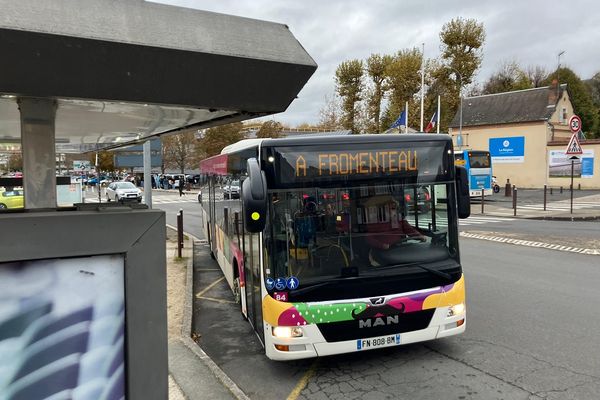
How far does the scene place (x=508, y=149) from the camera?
40.7 metres

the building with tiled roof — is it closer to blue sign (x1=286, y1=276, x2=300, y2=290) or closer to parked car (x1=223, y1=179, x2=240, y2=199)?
parked car (x1=223, y1=179, x2=240, y2=199)

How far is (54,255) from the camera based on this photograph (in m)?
2.23

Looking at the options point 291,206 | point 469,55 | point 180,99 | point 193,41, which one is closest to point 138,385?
point 180,99

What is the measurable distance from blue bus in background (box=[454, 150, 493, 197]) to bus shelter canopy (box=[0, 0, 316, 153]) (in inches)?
1146

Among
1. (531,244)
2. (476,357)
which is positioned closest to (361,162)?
(476,357)

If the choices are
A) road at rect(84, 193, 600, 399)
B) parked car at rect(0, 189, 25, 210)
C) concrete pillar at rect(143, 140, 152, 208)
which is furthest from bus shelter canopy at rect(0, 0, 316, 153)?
parked car at rect(0, 189, 25, 210)

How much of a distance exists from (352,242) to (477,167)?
88.7 feet

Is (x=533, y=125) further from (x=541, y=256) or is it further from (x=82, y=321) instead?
(x=82, y=321)

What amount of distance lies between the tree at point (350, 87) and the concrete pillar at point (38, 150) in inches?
1890

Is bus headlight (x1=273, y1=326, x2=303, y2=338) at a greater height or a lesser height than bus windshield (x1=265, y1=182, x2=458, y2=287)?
lesser

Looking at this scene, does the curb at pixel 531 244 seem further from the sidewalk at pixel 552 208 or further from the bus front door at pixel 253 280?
the bus front door at pixel 253 280

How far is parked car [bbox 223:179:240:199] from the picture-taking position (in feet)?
23.0

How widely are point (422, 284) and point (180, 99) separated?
3784 millimetres

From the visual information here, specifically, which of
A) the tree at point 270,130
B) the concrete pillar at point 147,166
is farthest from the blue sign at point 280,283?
the tree at point 270,130
